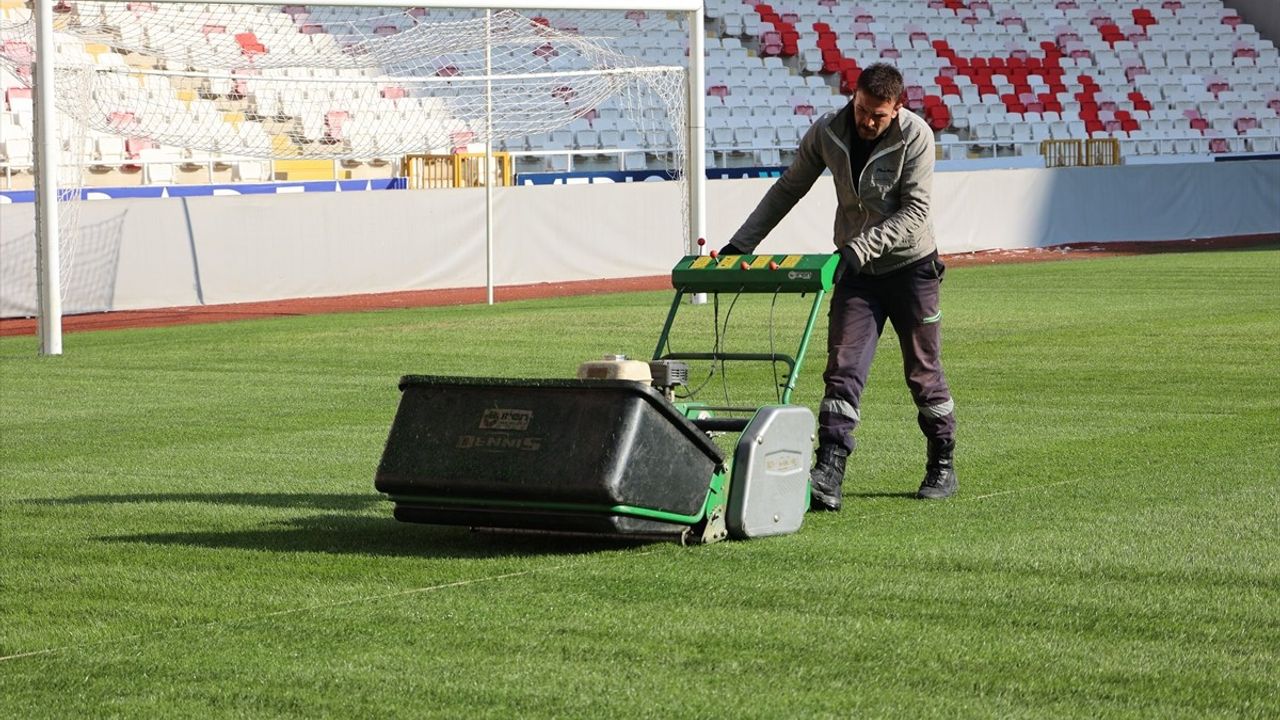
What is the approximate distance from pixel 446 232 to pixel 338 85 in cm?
243

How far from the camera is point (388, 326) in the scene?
59.7ft

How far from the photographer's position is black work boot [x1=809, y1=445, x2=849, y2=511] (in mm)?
7439

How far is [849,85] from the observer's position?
36750mm

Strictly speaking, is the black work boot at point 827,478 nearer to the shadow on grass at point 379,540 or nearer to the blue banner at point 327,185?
the shadow on grass at point 379,540

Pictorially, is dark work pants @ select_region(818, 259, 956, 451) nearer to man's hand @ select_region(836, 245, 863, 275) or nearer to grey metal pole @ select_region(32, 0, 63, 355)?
man's hand @ select_region(836, 245, 863, 275)

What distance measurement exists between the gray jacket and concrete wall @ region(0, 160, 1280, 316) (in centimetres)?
1282

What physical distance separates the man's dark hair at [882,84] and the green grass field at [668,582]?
5.23 ft

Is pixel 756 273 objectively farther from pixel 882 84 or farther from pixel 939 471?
pixel 939 471

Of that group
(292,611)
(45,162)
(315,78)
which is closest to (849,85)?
(315,78)

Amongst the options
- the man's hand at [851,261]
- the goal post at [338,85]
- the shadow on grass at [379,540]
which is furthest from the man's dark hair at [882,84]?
the goal post at [338,85]

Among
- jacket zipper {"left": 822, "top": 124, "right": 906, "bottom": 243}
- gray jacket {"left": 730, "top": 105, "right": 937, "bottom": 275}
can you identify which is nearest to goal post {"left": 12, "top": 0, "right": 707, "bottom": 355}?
gray jacket {"left": 730, "top": 105, "right": 937, "bottom": 275}

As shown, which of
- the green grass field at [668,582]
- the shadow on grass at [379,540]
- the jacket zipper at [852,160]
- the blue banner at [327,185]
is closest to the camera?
the green grass field at [668,582]

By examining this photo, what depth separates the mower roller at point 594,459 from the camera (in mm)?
6363

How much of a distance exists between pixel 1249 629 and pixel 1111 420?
5063 millimetres
